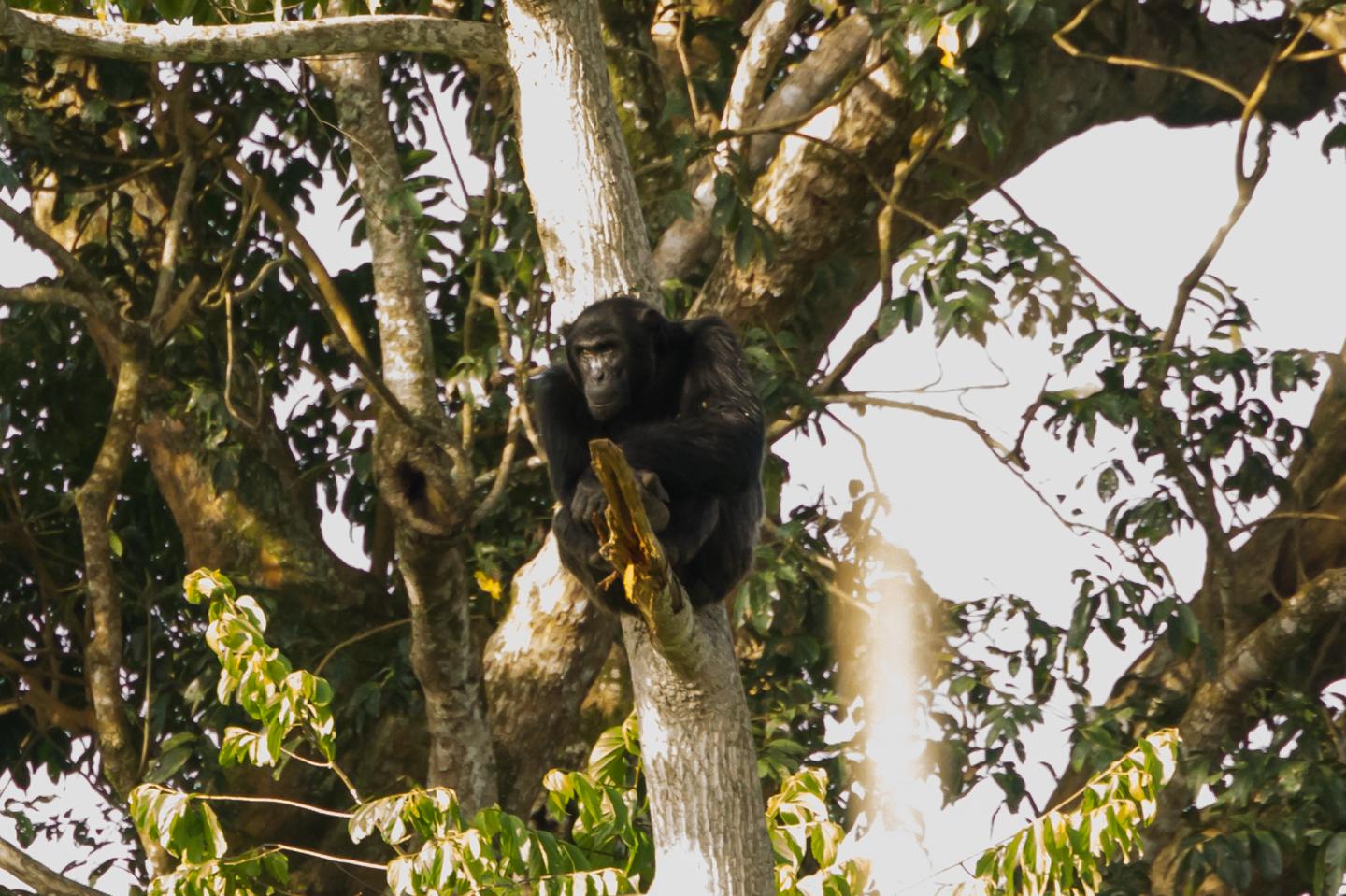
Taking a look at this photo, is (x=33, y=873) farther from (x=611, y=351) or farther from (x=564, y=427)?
(x=611, y=351)

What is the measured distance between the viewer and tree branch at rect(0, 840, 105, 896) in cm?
601

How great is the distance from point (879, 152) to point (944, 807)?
111 inches

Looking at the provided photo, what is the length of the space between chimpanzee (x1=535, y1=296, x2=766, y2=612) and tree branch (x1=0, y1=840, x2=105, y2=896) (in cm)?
258

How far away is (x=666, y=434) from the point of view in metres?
4.53

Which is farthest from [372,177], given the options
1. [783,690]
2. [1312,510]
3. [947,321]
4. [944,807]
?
[1312,510]

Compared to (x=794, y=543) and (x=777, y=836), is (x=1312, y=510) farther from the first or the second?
(x=777, y=836)

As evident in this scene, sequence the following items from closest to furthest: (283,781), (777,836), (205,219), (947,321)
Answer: (777,836)
(947,321)
(283,781)
(205,219)

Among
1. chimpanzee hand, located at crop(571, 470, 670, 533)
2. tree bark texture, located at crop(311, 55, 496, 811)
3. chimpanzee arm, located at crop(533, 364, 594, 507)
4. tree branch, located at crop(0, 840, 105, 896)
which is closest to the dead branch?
chimpanzee hand, located at crop(571, 470, 670, 533)

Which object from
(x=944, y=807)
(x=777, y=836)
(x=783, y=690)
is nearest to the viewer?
(x=777, y=836)

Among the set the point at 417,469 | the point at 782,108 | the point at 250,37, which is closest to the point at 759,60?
the point at 782,108

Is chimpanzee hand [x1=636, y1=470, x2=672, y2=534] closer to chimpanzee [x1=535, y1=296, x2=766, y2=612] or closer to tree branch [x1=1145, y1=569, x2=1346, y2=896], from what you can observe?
chimpanzee [x1=535, y1=296, x2=766, y2=612]

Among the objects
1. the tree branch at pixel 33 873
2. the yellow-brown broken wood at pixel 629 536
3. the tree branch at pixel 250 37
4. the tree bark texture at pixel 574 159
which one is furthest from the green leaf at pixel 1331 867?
the tree branch at pixel 33 873

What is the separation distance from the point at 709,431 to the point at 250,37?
1659mm

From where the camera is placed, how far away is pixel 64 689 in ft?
28.0
